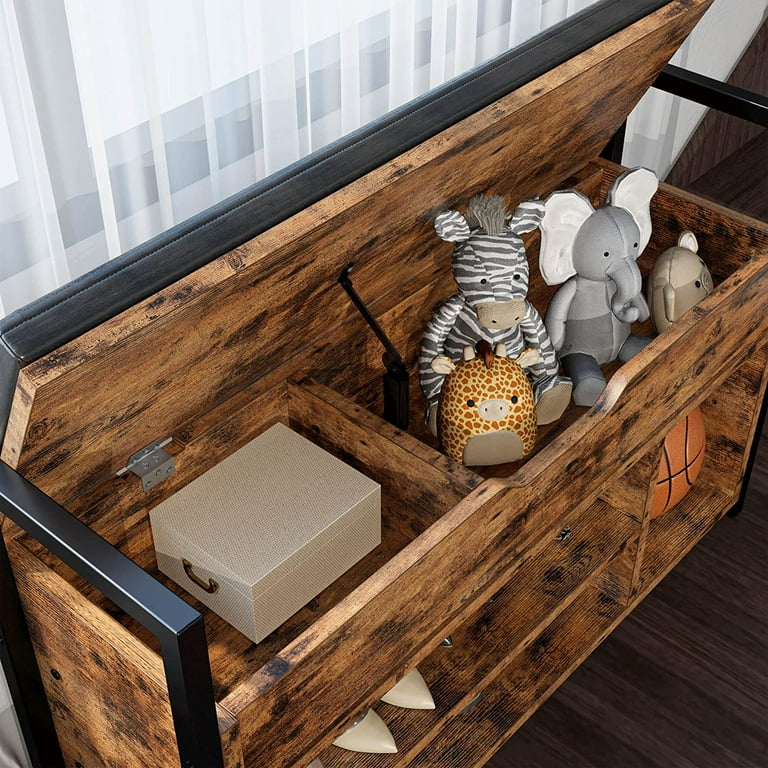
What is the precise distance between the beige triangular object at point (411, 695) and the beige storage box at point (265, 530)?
0.63ft

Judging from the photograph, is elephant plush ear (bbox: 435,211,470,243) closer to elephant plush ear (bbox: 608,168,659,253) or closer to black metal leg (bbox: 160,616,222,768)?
elephant plush ear (bbox: 608,168,659,253)

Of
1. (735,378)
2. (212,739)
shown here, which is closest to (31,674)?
(212,739)

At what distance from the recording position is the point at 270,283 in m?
1.13

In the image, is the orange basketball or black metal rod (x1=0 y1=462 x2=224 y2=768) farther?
the orange basketball

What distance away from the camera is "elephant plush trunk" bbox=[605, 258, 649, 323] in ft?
5.32

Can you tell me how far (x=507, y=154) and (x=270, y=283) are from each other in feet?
1.38

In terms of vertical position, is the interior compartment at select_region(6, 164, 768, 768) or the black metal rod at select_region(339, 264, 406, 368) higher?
the black metal rod at select_region(339, 264, 406, 368)

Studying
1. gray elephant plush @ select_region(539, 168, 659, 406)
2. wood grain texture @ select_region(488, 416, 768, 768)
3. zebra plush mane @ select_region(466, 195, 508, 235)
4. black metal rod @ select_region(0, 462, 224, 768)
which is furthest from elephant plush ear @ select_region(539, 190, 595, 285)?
black metal rod @ select_region(0, 462, 224, 768)

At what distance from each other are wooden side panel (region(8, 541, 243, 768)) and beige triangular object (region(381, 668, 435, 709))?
39 centimetres

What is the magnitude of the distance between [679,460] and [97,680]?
1.01 metres

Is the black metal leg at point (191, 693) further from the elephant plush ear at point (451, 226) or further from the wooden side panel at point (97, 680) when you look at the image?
the elephant plush ear at point (451, 226)

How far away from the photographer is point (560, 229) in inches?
63.2

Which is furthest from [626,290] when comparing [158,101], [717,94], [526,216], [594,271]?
[158,101]

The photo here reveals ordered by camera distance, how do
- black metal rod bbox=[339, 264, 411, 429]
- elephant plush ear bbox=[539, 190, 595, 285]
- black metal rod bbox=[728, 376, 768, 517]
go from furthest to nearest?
1. black metal rod bbox=[728, 376, 768, 517]
2. elephant plush ear bbox=[539, 190, 595, 285]
3. black metal rod bbox=[339, 264, 411, 429]
